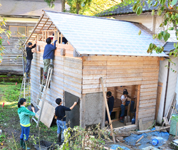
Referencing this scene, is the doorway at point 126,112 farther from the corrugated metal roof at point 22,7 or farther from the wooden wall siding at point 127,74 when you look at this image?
the corrugated metal roof at point 22,7

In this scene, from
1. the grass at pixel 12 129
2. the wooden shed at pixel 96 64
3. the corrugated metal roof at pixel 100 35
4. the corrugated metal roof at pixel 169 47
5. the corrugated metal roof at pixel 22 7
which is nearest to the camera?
the corrugated metal roof at pixel 100 35

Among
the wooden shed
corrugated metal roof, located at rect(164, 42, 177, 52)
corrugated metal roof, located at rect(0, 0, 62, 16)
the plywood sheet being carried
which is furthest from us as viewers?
corrugated metal roof, located at rect(0, 0, 62, 16)

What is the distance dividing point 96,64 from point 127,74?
155 centimetres

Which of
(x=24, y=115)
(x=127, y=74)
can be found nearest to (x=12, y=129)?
(x=24, y=115)

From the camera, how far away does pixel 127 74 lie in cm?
809

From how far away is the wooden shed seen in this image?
23.5ft

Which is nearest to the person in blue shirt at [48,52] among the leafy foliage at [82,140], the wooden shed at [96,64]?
the wooden shed at [96,64]

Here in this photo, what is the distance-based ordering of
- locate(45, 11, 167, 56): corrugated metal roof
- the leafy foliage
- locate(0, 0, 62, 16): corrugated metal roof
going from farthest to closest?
locate(0, 0, 62, 16): corrugated metal roof
locate(45, 11, 167, 56): corrugated metal roof
the leafy foliage

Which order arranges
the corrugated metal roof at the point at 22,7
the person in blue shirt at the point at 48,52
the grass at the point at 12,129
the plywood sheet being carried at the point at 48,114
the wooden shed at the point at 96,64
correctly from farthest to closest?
the corrugated metal roof at the point at 22,7, the plywood sheet being carried at the point at 48,114, the person in blue shirt at the point at 48,52, the grass at the point at 12,129, the wooden shed at the point at 96,64

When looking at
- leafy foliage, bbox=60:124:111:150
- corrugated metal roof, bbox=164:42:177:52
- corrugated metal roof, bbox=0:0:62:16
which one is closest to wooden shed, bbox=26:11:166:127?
corrugated metal roof, bbox=164:42:177:52

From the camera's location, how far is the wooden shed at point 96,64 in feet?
23.5

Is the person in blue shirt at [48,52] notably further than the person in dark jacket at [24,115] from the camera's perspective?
Yes

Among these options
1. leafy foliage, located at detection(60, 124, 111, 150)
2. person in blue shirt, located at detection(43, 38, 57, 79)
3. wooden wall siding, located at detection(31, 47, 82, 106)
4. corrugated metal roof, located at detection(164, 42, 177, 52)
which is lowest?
leafy foliage, located at detection(60, 124, 111, 150)

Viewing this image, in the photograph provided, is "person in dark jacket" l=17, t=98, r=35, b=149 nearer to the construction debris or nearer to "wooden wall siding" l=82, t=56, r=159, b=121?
"wooden wall siding" l=82, t=56, r=159, b=121
